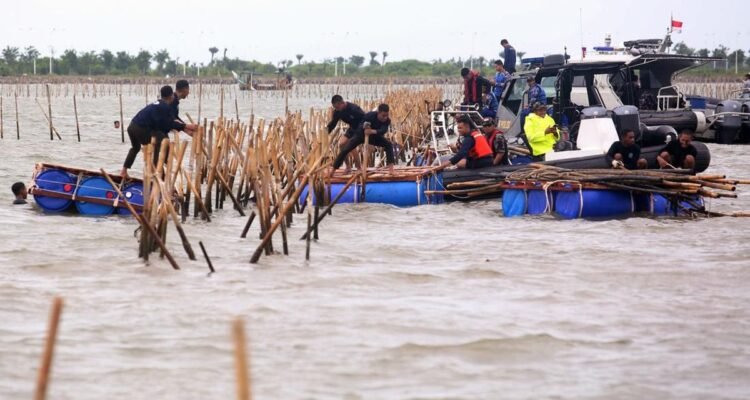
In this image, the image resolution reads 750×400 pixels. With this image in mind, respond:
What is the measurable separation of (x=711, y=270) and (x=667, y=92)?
10825 mm

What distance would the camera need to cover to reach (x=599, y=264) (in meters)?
10.3

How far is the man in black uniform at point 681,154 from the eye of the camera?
1408 centimetres

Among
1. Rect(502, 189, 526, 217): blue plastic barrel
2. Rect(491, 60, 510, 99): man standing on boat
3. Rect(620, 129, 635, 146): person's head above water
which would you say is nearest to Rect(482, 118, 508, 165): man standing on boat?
Rect(502, 189, 526, 217): blue plastic barrel

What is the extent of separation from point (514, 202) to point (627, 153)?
162cm

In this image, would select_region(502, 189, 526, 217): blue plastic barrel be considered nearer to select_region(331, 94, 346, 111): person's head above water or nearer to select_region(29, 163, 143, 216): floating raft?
select_region(331, 94, 346, 111): person's head above water

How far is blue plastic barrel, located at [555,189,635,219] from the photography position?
12.9 metres

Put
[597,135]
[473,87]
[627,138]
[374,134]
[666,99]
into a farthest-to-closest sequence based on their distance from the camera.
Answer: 1. [473,87]
2. [666,99]
3. [597,135]
4. [374,134]
5. [627,138]

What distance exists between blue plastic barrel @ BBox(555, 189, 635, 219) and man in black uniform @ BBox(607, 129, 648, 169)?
3.45 feet

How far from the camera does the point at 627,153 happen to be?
13984mm

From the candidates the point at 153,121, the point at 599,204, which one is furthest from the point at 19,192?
the point at 599,204

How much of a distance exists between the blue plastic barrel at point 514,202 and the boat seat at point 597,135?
1922mm

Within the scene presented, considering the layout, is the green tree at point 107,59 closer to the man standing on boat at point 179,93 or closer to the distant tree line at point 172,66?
the distant tree line at point 172,66

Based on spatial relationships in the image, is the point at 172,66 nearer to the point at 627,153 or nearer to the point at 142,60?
the point at 142,60

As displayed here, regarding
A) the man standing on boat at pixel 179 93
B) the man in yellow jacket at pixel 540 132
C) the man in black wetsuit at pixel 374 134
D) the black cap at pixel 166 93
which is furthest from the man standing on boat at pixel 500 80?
the black cap at pixel 166 93
